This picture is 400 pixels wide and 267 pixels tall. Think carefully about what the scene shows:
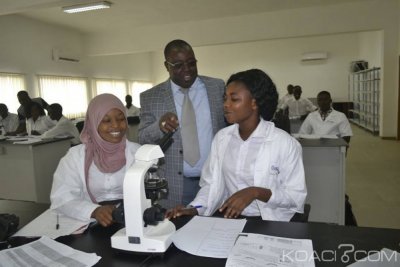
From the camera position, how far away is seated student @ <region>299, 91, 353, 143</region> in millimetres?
4086

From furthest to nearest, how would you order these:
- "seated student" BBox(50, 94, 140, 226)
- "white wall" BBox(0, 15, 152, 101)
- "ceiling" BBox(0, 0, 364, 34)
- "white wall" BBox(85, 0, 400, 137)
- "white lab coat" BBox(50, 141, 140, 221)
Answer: "white wall" BBox(85, 0, 400, 137) < "white wall" BBox(0, 15, 152, 101) < "ceiling" BBox(0, 0, 364, 34) < "seated student" BBox(50, 94, 140, 226) < "white lab coat" BBox(50, 141, 140, 221)

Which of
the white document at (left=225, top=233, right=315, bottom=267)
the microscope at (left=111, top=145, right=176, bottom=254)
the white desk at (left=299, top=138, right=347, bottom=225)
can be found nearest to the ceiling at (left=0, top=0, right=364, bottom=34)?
the white desk at (left=299, top=138, right=347, bottom=225)

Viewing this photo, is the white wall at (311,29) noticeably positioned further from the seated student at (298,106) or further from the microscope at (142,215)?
the microscope at (142,215)

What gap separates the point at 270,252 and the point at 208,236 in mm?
211

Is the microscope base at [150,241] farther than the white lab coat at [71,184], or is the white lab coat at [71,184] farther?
the white lab coat at [71,184]

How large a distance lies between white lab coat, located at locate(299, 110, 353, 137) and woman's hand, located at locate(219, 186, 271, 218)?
3.20m

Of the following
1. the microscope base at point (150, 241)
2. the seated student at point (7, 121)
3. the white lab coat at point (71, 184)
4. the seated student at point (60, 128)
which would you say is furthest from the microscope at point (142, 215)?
the seated student at point (7, 121)

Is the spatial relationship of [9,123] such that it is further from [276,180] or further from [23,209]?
[276,180]

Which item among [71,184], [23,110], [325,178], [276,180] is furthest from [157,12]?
[276,180]

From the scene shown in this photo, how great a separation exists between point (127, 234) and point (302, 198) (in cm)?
77

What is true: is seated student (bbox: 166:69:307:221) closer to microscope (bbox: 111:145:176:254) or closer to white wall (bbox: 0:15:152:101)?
microscope (bbox: 111:145:176:254)

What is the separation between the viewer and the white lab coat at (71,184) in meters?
1.33

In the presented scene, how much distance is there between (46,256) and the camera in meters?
0.96

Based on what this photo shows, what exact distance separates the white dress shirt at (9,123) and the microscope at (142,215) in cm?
548
